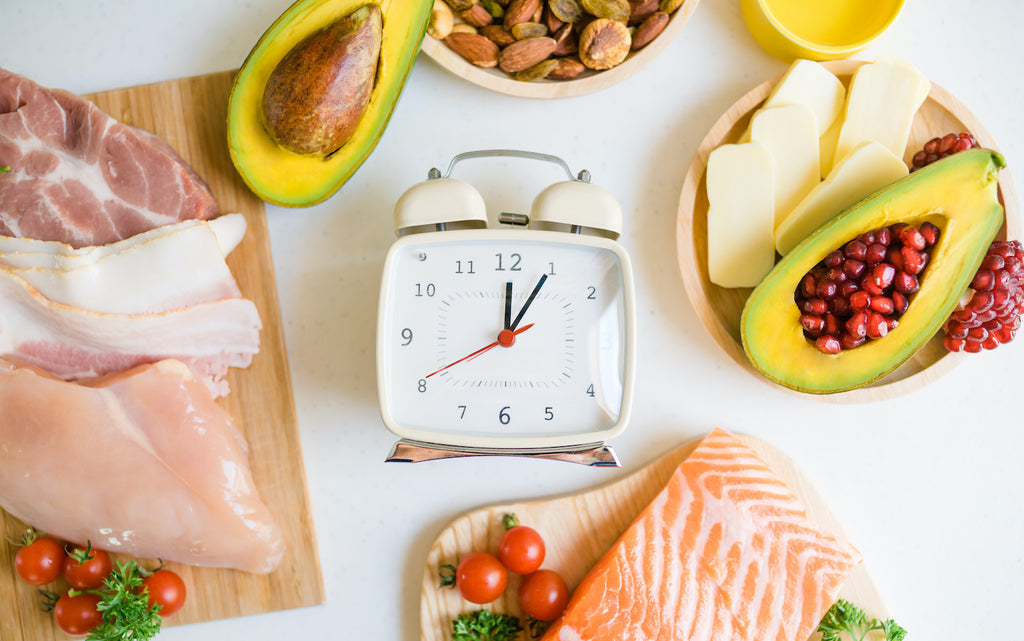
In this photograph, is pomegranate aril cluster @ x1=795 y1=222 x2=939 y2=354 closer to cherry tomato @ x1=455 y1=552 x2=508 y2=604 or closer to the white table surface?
the white table surface

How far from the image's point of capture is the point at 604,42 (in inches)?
46.6

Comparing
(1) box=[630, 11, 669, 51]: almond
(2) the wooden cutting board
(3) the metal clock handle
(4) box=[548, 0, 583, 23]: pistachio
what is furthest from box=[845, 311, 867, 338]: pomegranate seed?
(2) the wooden cutting board

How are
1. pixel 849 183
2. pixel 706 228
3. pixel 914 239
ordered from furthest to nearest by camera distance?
1. pixel 706 228
2. pixel 849 183
3. pixel 914 239

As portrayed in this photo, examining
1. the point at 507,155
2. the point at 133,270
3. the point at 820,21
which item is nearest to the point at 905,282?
the point at 820,21

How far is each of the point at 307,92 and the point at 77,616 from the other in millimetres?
1006

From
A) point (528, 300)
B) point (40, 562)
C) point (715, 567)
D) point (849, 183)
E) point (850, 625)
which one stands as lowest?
point (850, 625)

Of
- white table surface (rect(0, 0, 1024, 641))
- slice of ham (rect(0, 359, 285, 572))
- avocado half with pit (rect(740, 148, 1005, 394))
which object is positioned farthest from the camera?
white table surface (rect(0, 0, 1024, 641))

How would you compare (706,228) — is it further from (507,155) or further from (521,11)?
(521,11)

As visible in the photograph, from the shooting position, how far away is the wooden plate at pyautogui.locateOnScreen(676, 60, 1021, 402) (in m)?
1.22

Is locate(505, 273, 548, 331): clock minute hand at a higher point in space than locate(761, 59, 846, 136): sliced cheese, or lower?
lower

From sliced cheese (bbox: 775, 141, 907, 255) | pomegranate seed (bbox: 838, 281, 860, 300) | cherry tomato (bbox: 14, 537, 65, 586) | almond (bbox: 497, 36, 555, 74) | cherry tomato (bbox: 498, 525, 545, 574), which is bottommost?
cherry tomato (bbox: 498, 525, 545, 574)

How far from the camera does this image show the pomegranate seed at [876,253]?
1.07m

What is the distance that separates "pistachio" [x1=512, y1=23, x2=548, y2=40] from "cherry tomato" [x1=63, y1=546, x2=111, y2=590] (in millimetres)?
1216

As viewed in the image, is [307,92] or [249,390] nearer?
[307,92]
